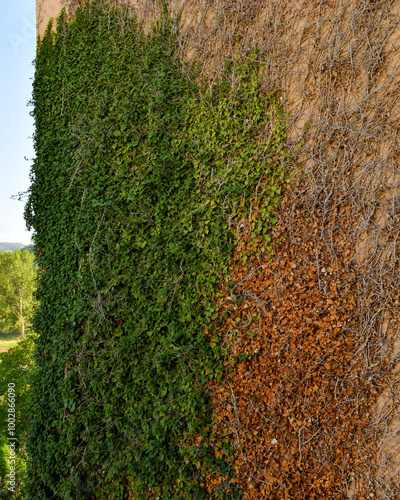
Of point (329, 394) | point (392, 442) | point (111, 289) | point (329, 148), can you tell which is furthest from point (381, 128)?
point (111, 289)

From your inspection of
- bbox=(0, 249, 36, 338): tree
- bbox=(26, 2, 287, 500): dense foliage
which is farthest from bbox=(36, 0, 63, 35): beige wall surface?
bbox=(0, 249, 36, 338): tree

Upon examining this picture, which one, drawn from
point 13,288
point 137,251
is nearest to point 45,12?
point 137,251

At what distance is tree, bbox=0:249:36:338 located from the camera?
27.6m

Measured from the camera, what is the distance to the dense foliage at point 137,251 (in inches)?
134

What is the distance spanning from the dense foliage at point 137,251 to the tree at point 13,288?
2558cm

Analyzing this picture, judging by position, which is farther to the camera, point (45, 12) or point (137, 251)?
point (45, 12)

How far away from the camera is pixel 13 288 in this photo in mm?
27719

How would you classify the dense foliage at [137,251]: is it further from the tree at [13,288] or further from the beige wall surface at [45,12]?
the tree at [13,288]

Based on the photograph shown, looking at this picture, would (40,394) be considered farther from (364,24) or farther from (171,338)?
(364,24)

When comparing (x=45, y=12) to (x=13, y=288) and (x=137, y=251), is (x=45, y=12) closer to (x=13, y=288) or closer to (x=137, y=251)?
(x=137, y=251)

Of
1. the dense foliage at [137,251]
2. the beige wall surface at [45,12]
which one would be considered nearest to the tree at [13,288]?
the beige wall surface at [45,12]

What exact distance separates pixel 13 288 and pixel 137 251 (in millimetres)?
27765

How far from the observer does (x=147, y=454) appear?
341 centimetres

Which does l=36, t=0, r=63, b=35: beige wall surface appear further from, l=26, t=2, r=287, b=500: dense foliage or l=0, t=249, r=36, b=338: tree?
l=0, t=249, r=36, b=338: tree
